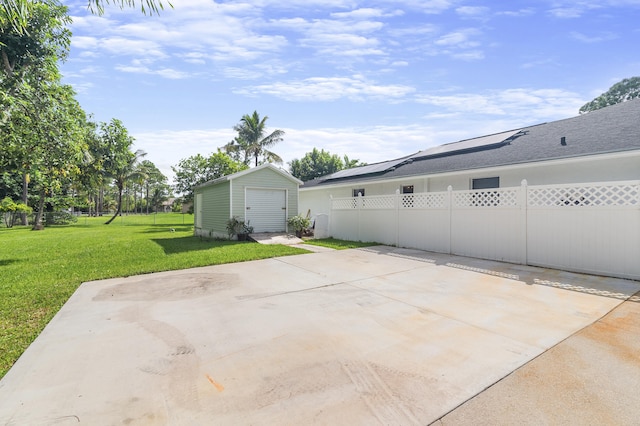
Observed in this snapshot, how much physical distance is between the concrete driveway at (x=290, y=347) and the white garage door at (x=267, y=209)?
24.7 ft

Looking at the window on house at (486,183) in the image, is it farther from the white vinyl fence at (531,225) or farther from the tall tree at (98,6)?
the tall tree at (98,6)

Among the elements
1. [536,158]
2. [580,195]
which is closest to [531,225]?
[580,195]

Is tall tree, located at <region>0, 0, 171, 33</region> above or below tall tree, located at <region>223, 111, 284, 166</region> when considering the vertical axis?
below

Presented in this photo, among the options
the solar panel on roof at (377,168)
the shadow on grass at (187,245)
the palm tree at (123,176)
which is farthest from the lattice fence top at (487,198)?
the palm tree at (123,176)

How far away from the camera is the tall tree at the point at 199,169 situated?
24.4 metres

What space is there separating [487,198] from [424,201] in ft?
6.43

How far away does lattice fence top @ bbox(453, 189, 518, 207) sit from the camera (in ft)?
24.4

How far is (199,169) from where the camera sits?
82.7 feet

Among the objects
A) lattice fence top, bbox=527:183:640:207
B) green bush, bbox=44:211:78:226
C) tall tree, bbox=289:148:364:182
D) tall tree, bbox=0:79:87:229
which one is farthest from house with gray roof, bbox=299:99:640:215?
green bush, bbox=44:211:78:226

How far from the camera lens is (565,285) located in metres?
5.25

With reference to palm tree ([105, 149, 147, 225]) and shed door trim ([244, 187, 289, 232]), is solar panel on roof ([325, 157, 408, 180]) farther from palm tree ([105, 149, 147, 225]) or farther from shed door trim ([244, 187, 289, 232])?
palm tree ([105, 149, 147, 225])

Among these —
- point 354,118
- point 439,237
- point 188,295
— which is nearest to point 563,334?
point 188,295

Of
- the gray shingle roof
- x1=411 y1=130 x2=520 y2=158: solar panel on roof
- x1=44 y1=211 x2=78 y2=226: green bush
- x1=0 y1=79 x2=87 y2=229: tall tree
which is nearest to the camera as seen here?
the gray shingle roof

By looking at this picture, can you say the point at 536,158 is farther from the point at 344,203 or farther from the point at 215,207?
the point at 215,207
